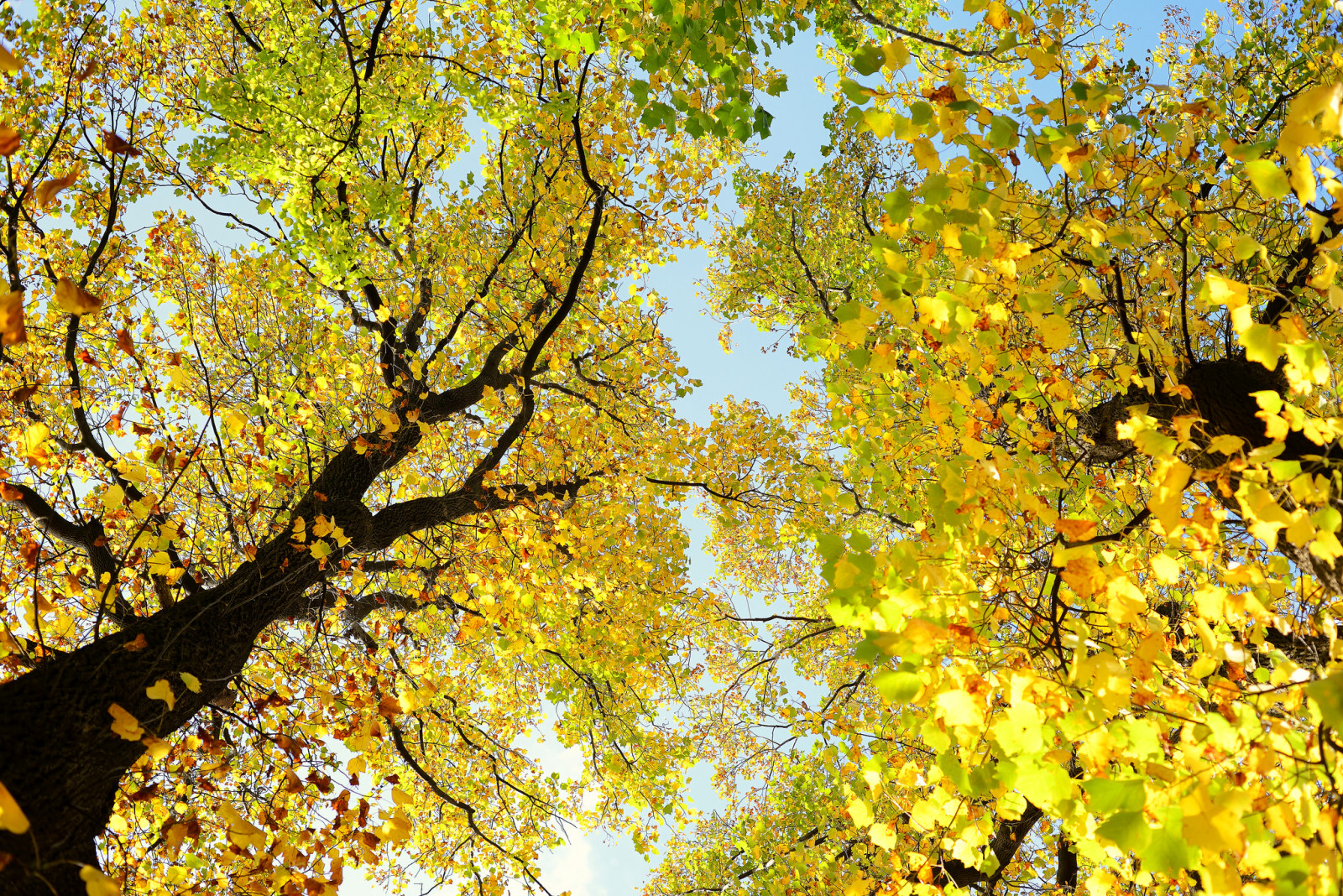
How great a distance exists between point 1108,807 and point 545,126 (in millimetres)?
6797

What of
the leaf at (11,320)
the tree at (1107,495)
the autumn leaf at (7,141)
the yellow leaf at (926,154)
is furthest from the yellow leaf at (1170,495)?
the autumn leaf at (7,141)

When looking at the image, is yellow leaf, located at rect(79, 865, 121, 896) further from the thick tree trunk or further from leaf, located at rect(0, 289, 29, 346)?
leaf, located at rect(0, 289, 29, 346)

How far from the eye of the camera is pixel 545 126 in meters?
6.32

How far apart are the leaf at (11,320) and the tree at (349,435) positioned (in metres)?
1.56

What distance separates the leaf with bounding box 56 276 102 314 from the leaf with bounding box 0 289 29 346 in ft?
0.69

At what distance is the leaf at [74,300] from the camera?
195 centimetres

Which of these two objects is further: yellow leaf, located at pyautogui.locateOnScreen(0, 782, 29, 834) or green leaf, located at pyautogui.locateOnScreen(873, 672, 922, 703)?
green leaf, located at pyautogui.locateOnScreen(873, 672, 922, 703)

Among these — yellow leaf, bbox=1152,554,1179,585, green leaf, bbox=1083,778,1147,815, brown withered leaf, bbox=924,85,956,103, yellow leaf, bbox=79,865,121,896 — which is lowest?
yellow leaf, bbox=79,865,121,896

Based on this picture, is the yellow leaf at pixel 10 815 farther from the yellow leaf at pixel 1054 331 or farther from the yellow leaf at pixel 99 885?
the yellow leaf at pixel 1054 331

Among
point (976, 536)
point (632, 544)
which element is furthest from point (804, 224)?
point (976, 536)

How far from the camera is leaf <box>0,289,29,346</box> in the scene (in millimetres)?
1631

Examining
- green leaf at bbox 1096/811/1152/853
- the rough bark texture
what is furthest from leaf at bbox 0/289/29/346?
the rough bark texture

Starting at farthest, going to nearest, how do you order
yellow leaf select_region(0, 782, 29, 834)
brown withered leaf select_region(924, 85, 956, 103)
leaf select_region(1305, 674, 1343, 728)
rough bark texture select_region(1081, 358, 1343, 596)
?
rough bark texture select_region(1081, 358, 1343, 596)
brown withered leaf select_region(924, 85, 956, 103)
yellow leaf select_region(0, 782, 29, 834)
leaf select_region(1305, 674, 1343, 728)

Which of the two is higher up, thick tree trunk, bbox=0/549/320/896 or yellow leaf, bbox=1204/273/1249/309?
yellow leaf, bbox=1204/273/1249/309
